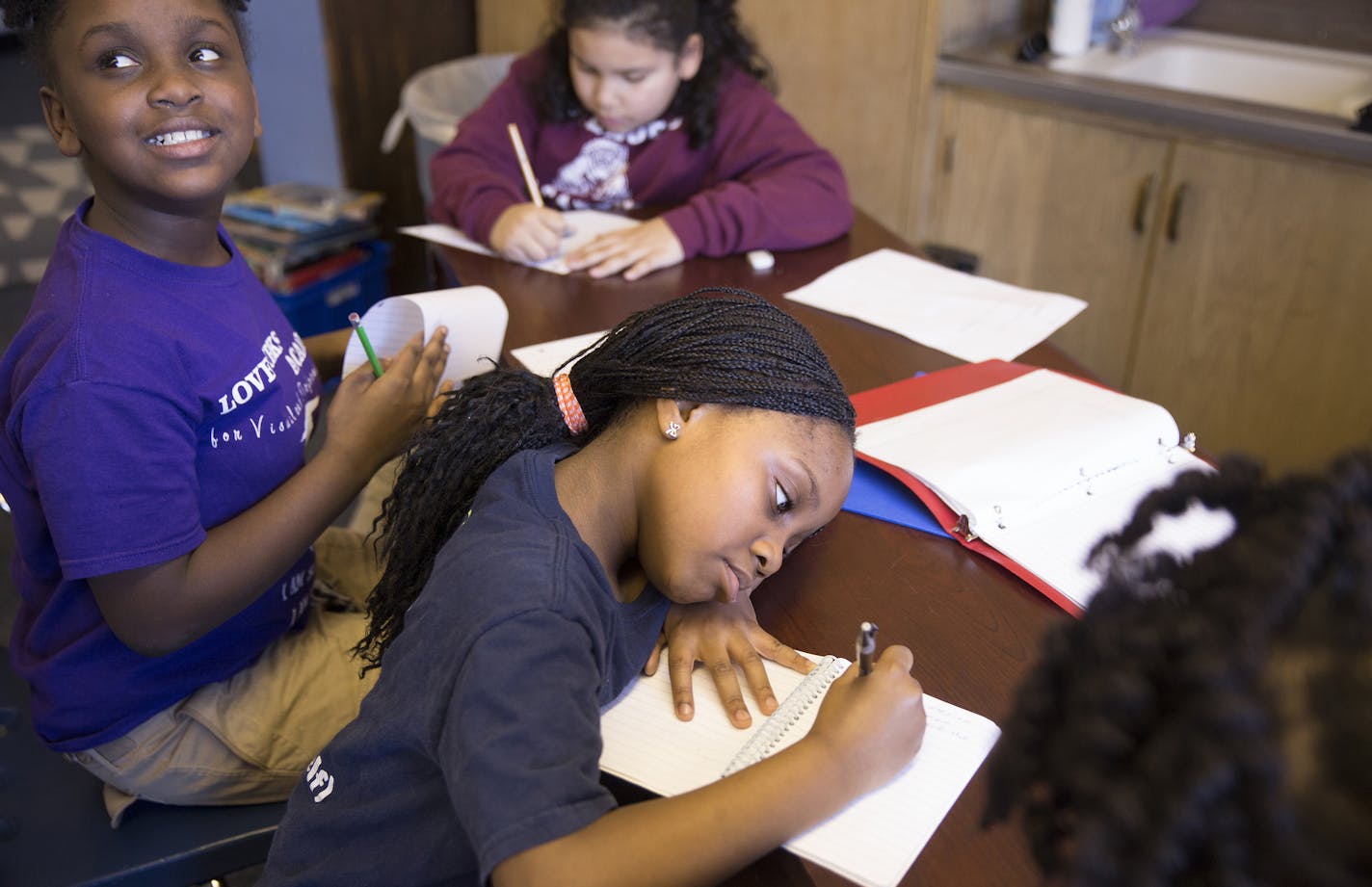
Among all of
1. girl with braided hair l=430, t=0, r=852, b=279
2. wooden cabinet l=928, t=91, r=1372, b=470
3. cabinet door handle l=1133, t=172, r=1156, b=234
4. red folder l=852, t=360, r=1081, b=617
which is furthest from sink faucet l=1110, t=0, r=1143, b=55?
red folder l=852, t=360, r=1081, b=617

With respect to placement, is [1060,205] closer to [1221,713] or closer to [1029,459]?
[1029,459]

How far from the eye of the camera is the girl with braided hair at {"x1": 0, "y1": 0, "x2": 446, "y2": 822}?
88 cm

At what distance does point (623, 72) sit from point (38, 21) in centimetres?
88

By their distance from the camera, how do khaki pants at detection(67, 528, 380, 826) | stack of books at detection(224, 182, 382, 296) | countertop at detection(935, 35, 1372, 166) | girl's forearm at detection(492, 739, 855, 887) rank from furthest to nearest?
stack of books at detection(224, 182, 382, 296) < countertop at detection(935, 35, 1372, 166) < khaki pants at detection(67, 528, 380, 826) < girl's forearm at detection(492, 739, 855, 887)

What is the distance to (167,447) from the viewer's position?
2.96ft

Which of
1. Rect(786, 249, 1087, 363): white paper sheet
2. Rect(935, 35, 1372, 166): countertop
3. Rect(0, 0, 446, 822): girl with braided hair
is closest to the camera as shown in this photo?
Rect(0, 0, 446, 822): girl with braided hair

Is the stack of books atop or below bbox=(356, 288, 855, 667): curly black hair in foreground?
below

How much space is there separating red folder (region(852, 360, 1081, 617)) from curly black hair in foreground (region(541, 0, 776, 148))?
0.75 metres

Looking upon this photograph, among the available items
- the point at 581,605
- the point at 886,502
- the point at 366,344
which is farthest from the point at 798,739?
the point at 366,344

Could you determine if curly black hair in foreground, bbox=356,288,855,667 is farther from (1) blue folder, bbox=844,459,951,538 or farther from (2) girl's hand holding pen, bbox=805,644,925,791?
(2) girl's hand holding pen, bbox=805,644,925,791

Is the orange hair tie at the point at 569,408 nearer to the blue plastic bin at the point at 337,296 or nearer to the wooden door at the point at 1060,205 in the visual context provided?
the wooden door at the point at 1060,205

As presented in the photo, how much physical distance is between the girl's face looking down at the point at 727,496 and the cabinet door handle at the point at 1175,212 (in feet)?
5.02

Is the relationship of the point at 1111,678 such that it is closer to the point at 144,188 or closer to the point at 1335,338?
the point at 144,188

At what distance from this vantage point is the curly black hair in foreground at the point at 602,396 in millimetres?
856
